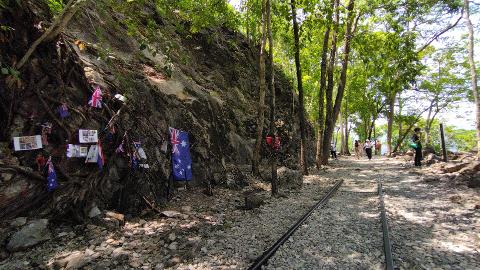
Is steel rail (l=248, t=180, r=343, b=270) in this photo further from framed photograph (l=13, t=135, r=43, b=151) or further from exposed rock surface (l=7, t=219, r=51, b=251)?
framed photograph (l=13, t=135, r=43, b=151)

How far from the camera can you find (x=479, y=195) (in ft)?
27.4

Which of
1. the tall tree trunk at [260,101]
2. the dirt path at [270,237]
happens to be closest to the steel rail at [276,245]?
the dirt path at [270,237]

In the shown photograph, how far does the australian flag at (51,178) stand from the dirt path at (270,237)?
27.5 inches

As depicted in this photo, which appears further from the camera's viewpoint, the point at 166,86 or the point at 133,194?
the point at 166,86

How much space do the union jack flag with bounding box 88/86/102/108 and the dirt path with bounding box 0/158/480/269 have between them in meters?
2.33

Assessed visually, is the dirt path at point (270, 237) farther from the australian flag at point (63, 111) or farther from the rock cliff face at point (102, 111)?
the australian flag at point (63, 111)

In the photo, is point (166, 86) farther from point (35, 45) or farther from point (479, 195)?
point (479, 195)

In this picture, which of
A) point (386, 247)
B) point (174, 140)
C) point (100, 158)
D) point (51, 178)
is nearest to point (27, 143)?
point (51, 178)

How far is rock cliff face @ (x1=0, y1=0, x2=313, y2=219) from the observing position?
17.4 ft

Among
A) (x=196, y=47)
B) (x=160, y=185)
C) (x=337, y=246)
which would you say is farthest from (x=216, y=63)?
(x=337, y=246)

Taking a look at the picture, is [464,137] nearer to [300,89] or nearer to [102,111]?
[300,89]

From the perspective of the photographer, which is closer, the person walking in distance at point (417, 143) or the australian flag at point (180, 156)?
the australian flag at point (180, 156)

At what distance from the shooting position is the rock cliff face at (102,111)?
530 cm

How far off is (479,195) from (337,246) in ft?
17.9
